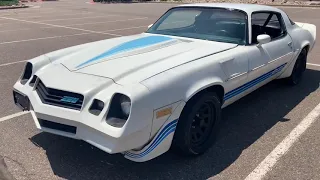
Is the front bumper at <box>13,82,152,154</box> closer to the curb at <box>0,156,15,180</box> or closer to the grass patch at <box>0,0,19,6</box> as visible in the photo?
the curb at <box>0,156,15,180</box>

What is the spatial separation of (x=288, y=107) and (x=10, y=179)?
140 inches

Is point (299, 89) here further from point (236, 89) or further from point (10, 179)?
point (10, 179)

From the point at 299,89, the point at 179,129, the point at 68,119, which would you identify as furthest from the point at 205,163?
the point at 299,89

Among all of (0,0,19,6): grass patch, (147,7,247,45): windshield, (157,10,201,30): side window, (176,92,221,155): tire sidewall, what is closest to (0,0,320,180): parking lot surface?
(176,92,221,155): tire sidewall

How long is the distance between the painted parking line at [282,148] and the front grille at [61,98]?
162 cm

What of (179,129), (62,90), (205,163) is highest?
(62,90)

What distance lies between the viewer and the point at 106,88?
2.67 metres

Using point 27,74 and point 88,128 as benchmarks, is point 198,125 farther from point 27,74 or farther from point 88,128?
point 27,74

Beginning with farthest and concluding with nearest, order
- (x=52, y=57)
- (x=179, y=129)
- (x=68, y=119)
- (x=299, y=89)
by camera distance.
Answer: (x=299, y=89) → (x=52, y=57) → (x=179, y=129) → (x=68, y=119)

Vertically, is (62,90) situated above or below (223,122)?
above

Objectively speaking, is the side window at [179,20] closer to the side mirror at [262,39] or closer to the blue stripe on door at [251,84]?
the side mirror at [262,39]

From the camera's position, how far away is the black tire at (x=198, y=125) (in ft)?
9.51

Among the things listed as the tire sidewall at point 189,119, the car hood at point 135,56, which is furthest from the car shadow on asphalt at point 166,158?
the car hood at point 135,56

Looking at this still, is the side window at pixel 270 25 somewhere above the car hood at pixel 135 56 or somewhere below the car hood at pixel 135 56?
above
